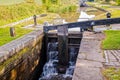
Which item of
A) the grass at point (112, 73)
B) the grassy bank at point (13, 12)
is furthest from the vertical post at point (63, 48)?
the grassy bank at point (13, 12)

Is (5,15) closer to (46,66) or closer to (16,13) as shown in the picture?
(16,13)

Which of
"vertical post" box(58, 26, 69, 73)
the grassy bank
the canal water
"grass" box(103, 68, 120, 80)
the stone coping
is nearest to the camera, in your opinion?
"grass" box(103, 68, 120, 80)

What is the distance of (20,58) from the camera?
7.76 m

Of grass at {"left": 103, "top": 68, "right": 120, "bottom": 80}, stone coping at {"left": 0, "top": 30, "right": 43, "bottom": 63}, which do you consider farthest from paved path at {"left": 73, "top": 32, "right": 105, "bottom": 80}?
stone coping at {"left": 0, "top": 30, "right": 43, "bottom": 63}

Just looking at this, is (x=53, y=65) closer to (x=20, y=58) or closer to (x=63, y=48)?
(x=63, y=48)

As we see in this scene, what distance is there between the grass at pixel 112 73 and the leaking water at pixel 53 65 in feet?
15.6

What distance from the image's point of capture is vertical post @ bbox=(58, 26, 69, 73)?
10.3 m

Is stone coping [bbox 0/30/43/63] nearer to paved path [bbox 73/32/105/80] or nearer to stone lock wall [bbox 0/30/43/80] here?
stone lock wall [bbox 0/30/43/80]

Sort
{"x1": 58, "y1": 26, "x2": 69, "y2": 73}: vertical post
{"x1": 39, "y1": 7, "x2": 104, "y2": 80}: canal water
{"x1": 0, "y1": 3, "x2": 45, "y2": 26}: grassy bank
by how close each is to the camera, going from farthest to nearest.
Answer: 1. {"x1": 0, "y1": 3, "x2": 45, "y2": 26}: grassy bank
2. {"x1": 58, "y1": 26, "x2": 69, "y2": 73}: vertical post
3. {"x1": 39, "y1": 7, "x2": 104, "y2": 80}: canal water

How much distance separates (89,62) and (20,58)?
2997mm

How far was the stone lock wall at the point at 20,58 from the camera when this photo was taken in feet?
21.6

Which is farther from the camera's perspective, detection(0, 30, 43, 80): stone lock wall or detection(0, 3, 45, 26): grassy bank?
detection(0, 3, 45, 26): grassy bank

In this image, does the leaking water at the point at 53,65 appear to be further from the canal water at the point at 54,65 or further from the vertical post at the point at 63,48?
the vertical post at the point at 63,48

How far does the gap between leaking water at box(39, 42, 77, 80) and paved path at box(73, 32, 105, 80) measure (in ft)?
8.41
